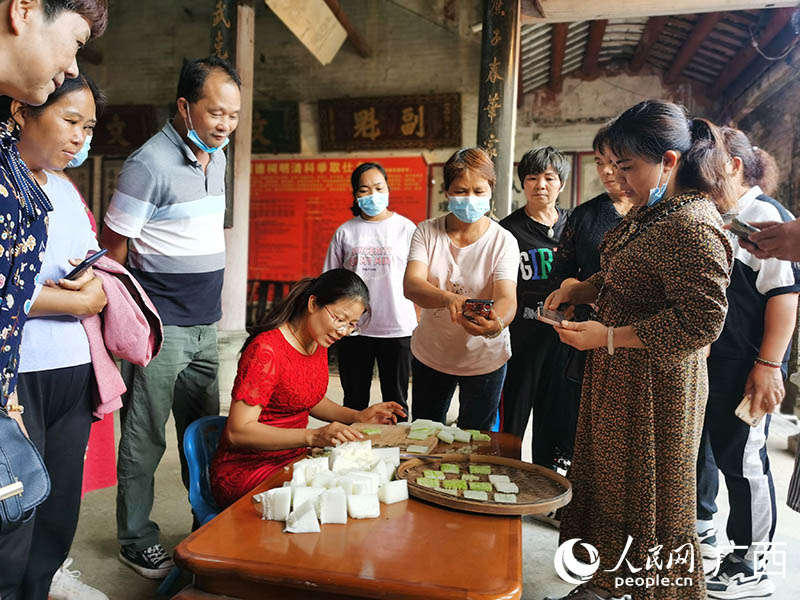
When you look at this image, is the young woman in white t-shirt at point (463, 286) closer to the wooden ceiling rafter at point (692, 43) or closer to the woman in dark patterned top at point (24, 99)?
the woman in dark patterned top at point (24, 99)

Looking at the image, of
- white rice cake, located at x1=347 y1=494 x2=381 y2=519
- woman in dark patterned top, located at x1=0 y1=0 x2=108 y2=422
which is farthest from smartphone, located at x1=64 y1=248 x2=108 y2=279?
white rice cake, located at x1=347 y1=494 x2=381 y2=519

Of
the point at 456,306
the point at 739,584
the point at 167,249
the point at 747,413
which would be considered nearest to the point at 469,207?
the point at 456,306

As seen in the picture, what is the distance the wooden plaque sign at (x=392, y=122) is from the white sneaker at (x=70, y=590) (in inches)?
219

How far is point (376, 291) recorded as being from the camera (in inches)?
136

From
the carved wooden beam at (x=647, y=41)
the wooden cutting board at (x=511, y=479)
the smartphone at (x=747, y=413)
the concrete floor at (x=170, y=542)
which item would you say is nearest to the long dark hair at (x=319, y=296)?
the wooden cutting board at (x=511, y=479)

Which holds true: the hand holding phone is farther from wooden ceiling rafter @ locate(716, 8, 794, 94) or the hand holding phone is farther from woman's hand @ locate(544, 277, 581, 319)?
wooden ceiling rafter @ locate(716, 8, 794, 94)

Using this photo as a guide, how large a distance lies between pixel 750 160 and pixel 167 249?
228 cm

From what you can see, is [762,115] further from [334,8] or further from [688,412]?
[688,412]

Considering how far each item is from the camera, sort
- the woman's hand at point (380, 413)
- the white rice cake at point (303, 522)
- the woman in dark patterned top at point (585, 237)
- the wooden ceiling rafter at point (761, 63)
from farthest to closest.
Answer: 1. the wooden ceiling rafter at point (761, 63)
2. the woman in dark patterned top at point (585, 237)
3. the woman's hand at point (380, 413)
4. the white rice cake at point (303, 522)

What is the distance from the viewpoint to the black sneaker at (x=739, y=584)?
7.58ft

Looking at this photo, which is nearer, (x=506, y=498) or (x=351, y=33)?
(x=506, y=498)

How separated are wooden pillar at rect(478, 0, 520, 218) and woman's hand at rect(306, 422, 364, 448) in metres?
2.65

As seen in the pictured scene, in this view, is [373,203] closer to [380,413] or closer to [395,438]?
[380,413]

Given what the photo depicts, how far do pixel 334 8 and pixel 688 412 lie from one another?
528 cm
